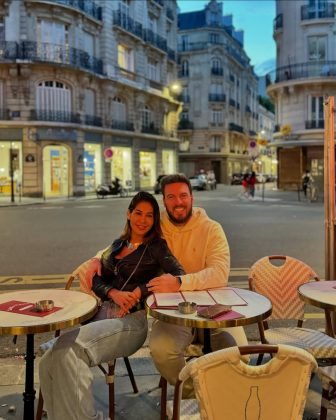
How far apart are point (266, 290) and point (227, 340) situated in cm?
92

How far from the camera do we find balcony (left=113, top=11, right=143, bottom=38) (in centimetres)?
3916

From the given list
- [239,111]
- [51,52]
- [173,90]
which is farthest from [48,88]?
[239,111]

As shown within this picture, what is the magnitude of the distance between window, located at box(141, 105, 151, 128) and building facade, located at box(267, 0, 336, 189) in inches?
450

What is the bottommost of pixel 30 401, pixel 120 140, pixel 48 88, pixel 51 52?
pixel 30 401

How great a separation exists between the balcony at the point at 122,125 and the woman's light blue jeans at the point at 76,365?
120 ft

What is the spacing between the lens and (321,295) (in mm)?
3473

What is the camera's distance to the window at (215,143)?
63513 mm

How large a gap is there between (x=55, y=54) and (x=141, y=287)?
1276 inches

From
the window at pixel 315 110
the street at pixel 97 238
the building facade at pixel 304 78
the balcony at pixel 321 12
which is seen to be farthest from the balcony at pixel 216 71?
the street at pixel 97 238

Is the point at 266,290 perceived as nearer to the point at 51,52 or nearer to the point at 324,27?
the point at 51,52

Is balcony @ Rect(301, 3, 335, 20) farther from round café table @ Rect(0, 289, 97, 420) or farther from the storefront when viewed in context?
round café table @ Rect(0, 289, 97, 420)

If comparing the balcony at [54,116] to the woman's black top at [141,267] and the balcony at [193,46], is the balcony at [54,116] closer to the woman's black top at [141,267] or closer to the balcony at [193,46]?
the woman's black top at [141,267]

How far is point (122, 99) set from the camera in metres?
41.0

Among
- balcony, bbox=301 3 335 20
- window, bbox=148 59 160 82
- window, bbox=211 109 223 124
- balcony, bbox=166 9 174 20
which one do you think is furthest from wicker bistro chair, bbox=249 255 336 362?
window, bbox=211 109 223 124
